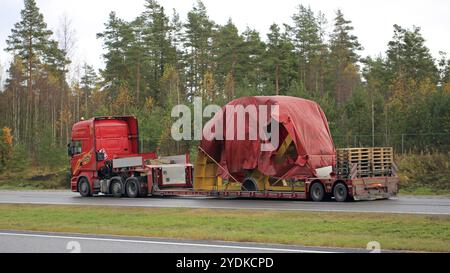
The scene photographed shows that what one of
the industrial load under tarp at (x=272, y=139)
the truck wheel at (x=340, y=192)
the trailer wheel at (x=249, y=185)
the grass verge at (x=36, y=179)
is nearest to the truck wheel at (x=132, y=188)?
the industrial load under tarp at (x=272, y=139)

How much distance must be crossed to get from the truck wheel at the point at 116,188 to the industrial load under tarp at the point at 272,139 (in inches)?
180

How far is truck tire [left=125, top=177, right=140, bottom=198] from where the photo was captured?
2957cm

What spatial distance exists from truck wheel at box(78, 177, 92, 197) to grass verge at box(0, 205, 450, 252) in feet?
26.6

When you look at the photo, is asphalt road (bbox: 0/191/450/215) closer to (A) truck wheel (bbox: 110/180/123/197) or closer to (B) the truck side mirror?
(A) truck wheel (bbox: 110/180/123/197)

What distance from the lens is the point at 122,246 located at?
13648 millimetres

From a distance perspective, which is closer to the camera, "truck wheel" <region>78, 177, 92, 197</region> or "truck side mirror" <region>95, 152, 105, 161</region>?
"truck side mirror" <region>95, 152, 105, 161</region>

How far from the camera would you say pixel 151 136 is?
46.9 meters

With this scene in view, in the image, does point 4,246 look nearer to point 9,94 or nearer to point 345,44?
point 9,94

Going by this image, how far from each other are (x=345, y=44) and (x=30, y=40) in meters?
39.7

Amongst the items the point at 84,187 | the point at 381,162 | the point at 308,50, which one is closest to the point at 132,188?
the point at 84,187

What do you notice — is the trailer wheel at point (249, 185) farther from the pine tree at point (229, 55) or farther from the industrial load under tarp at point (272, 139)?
the pine tree at point (229, 55)

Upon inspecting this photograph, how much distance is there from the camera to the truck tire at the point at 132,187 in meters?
29.6

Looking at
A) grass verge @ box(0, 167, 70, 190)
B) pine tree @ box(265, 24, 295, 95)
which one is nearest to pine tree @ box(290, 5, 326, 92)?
pine tree @ box(265, 24, 295, 95)

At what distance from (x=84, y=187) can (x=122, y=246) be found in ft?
60.9
